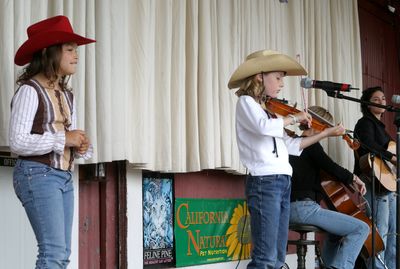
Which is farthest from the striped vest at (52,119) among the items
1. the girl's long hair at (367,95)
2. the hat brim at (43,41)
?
the girl's long hair at (367,95)

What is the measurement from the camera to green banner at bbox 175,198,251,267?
4273 millimetres

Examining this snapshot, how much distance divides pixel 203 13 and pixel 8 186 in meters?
1.78

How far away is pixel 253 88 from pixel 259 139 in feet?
0.95

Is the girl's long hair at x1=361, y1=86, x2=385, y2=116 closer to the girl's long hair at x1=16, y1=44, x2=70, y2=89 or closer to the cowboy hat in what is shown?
the cowboy hat

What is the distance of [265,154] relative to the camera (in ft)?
10.6

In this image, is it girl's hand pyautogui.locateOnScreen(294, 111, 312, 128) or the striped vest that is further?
girl's hand pyautogui.locateOnScreen(294, 111, 312, 128)

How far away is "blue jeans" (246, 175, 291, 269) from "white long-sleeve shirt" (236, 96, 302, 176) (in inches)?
2.0

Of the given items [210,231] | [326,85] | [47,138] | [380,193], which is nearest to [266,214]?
[326,85]

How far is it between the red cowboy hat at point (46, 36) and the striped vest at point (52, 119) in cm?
16

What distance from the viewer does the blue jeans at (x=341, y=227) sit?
13.5ft

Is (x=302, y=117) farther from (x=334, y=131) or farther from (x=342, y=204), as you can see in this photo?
(x=342, y=204)

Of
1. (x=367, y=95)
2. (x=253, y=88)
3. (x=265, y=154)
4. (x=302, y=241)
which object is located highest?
(x=367, y=95)

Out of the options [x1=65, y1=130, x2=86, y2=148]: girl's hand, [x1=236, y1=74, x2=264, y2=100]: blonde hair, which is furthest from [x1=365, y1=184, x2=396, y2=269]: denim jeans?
[x1=65, y1=130, x2=86, y2=148]: girl's hand

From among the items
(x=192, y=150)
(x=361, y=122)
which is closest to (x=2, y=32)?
(x=192, y=150)
